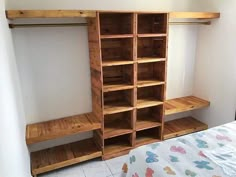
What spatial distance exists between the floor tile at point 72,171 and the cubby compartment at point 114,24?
1.63m

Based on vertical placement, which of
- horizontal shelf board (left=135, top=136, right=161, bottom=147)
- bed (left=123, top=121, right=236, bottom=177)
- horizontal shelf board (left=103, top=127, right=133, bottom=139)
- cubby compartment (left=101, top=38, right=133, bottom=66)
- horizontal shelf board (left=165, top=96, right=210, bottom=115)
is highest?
cubby compartment (left=101, top=38, right=133, bottom=66)

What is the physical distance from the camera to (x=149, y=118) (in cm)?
279

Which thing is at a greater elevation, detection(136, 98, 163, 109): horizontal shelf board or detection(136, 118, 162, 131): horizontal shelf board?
detection(136, 98, 163, 109): horizontal shelf board

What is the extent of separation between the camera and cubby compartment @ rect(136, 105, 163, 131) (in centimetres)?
260

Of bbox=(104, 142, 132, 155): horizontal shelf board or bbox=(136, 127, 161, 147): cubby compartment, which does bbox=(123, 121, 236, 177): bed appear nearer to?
bbox=(104, 142, 132, 155): horizontal shelf board

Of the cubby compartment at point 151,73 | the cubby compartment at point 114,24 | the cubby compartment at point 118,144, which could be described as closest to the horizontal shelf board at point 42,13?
the cubby compartment at point 114,24

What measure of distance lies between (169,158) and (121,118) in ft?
4.58

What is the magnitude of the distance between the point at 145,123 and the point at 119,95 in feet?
1.68

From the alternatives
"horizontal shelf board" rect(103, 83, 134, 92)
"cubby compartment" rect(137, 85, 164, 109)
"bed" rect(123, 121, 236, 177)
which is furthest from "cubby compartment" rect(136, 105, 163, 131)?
"bed" rect(123, 121, 236, 177)

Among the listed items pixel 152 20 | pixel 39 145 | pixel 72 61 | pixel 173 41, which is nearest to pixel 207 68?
pixel 173 41

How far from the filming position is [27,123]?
2273 mm

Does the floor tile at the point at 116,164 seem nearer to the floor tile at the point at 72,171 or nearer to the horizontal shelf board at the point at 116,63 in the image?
the floor tile at the point at 72,171

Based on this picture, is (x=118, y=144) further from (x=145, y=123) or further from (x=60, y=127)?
(x=60, y=127)

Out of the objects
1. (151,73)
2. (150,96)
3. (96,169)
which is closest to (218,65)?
(151,73)
